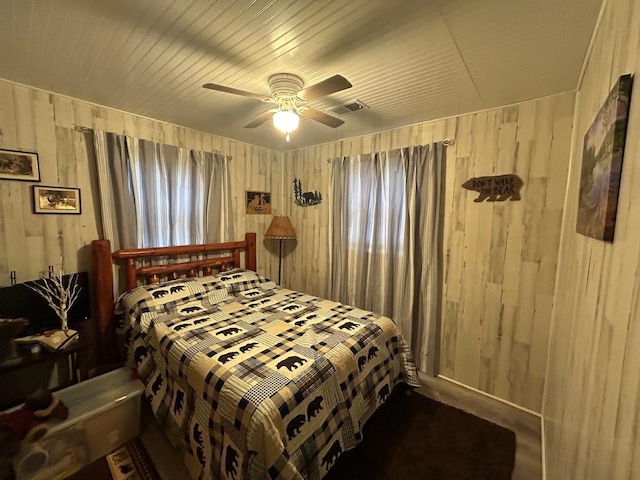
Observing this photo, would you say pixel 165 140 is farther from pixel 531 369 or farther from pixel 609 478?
pixel 531 369

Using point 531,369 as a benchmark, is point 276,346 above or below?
above

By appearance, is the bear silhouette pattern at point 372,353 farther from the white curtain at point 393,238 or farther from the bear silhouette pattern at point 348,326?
the white curtain at point 393,238

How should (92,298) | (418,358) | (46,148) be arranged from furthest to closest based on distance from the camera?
(418,358), (92,298), (46,148)

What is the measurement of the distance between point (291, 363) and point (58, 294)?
201cm

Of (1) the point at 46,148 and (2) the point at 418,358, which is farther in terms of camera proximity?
(2) the point at 418,358

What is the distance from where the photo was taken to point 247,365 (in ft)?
4.89

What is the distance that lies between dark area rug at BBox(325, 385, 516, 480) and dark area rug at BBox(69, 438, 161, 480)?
1.11m

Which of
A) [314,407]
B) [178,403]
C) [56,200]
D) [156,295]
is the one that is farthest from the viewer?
[156,295]

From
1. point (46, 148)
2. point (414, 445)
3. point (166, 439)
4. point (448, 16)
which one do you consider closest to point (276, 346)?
point (166, 439)

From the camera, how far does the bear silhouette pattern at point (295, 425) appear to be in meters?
1.27

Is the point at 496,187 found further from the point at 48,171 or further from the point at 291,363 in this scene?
the point at 48,171

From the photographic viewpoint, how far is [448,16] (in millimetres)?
1217

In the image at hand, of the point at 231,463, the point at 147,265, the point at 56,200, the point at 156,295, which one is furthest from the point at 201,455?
the point at 56,200

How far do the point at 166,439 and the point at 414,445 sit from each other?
1720 mm
